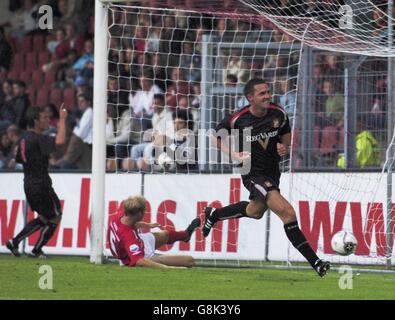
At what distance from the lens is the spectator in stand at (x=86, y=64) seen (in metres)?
20.9

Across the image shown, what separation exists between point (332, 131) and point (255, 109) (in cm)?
246

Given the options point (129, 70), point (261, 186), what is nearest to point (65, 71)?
point (129, 70)

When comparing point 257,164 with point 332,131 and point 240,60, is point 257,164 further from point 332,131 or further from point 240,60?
point 240,60

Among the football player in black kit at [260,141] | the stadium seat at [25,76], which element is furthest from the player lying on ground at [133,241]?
the stadium seat at [25,76]

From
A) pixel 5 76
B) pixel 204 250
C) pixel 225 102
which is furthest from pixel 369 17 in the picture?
pixel 5 76

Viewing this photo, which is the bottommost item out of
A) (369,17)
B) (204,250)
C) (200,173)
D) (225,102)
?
(204,250)

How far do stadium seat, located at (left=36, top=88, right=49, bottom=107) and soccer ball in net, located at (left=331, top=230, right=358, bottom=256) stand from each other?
1002cm

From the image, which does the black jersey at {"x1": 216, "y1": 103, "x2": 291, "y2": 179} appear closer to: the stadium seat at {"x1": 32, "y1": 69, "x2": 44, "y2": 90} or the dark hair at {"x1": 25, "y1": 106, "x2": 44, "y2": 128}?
the dark hair at {"x1": 25, "y1": 106, "x2": 44, "y2": 128}

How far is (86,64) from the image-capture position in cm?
2128

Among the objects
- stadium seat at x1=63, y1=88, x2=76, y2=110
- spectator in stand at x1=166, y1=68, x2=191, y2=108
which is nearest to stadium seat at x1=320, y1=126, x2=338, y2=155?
spectator in stand at x1=166, y1=68, x2=191, y2=108

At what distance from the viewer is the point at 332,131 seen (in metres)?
14.7

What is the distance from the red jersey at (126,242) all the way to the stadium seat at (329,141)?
10.8ft

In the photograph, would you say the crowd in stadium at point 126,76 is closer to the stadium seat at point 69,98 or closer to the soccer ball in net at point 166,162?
the stadium seat at point 69,98

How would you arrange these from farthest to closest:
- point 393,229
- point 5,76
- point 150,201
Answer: point 5,76 → point 150,201 → point 393,229
